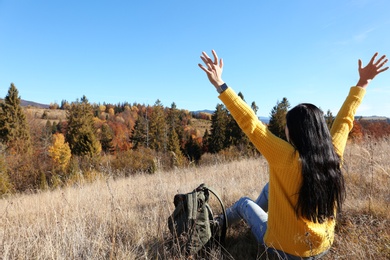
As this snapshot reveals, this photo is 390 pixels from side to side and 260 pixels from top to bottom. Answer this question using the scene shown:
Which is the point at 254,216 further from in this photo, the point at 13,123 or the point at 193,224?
the point at 13,123

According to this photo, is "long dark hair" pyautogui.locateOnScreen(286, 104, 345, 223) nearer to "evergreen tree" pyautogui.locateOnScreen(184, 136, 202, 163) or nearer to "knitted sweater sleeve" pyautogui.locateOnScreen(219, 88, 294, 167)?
"knitted sweater sleeve" pyautogui.locateOnScreen(219, 88, 294, 167)

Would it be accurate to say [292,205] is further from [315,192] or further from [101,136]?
[101,136]

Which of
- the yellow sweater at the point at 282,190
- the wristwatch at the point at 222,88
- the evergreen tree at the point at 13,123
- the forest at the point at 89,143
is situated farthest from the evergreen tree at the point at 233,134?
the wristwatch at the point at 222,88

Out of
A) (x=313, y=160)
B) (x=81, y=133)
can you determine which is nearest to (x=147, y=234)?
(x=313, y=160)

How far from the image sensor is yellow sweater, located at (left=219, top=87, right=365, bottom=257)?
1.47 metres

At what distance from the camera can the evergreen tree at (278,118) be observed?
29.2m

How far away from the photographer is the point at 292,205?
61.7 inches

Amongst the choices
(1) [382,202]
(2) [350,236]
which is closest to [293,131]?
(2) [350,236]

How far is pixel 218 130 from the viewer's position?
36.0m

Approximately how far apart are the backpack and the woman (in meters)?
0.52

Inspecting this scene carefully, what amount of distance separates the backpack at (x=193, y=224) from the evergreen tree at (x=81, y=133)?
28.0 m

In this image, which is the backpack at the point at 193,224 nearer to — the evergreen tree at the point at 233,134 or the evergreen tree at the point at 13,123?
the evergreen tree at the point at 13,123

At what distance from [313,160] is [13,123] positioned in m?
32.5

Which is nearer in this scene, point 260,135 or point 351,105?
point 260,135
